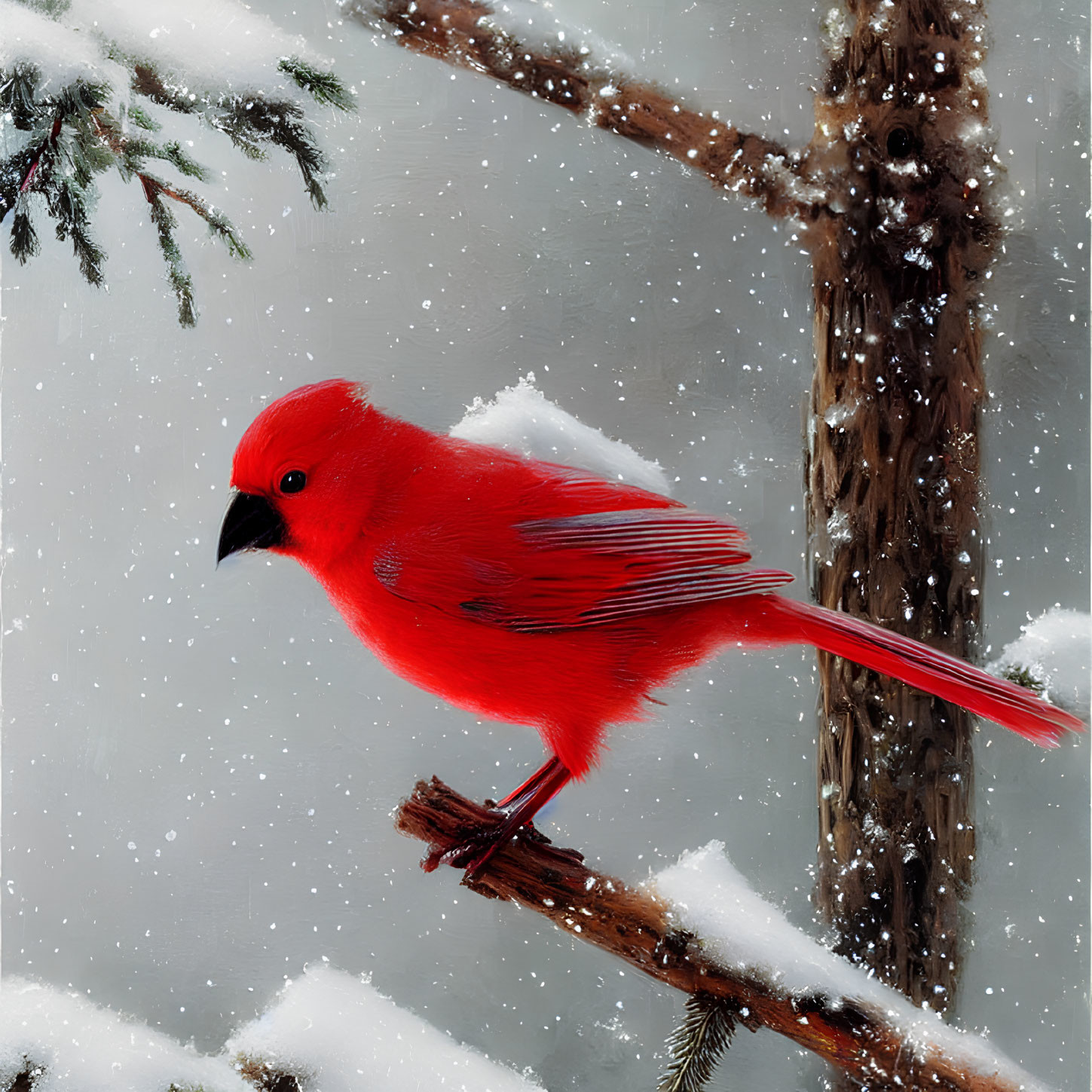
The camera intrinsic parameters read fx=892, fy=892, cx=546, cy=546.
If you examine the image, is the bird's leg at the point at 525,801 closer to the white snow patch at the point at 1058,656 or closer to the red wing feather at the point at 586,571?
the red wing feather at the point at 586,571

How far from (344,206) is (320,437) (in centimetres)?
29

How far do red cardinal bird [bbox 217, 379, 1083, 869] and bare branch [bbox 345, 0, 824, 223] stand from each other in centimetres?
38

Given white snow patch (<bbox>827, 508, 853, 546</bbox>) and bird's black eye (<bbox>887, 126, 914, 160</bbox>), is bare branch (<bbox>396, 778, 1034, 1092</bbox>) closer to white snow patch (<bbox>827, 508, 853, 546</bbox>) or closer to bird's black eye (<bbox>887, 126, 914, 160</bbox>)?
white snow patch (<bbox>827, 508, 853, 546</bbox>)

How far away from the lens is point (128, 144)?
114 centimetres

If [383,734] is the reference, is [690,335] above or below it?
above

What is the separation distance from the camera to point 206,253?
3.72ft

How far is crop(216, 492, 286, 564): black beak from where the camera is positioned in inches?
41.1

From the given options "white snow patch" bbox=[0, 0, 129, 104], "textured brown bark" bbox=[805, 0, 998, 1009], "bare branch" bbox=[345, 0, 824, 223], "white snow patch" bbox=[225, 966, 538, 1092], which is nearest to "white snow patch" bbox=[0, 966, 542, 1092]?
"white snow patch" bbox=[225, 966, 538, 1092]

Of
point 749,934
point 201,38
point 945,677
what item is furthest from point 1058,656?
point 201,38

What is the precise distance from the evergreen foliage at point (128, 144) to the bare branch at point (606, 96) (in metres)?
0.14

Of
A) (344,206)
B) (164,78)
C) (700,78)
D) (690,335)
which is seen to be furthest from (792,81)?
(164,78)

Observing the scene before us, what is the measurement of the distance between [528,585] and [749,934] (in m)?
0.47

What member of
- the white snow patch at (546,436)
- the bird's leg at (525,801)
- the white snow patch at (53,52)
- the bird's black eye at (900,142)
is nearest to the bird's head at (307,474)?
the white snow patch at (546,436)

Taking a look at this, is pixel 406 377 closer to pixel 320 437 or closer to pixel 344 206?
pixel 320 437
